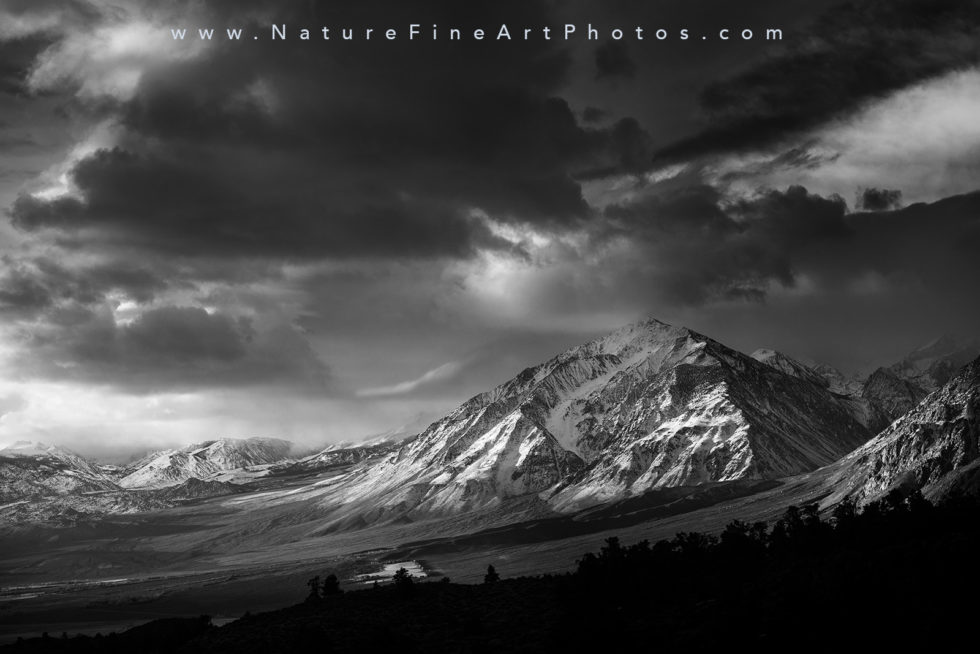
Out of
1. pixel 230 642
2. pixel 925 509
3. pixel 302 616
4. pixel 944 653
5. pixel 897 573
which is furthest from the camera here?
pixel 925 509

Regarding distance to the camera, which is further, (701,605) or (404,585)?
(404,585)

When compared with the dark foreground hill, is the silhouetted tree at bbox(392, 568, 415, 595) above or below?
above

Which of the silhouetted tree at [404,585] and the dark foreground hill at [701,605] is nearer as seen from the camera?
the dark foreground hill at [701,605]

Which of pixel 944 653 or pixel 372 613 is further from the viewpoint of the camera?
pixel 372 613

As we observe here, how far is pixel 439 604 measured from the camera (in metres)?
178

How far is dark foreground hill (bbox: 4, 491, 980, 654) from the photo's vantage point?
384ft

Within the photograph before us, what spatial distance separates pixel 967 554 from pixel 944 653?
2821cm

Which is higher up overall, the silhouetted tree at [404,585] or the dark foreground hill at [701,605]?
the silhouetted tree at [404,585]

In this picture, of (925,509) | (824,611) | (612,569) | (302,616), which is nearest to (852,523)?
(925,509)

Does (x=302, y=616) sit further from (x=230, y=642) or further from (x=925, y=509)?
(x=925, y=509)

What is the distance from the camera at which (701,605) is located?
471ft

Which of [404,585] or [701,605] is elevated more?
[404,585]

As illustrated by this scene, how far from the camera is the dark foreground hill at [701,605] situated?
116938 millimetres

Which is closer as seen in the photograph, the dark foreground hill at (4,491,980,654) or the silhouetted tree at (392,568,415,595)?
the dark foreground hill at (4,491,980,654)
